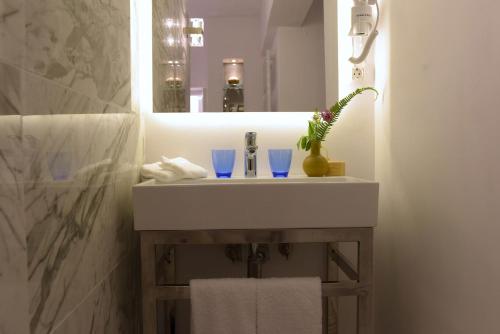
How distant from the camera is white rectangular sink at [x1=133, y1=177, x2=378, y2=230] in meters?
1.19

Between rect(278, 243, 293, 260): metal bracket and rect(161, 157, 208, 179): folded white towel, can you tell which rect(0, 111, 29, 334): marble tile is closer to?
rect(161, 157, 208, 179): folded white towel

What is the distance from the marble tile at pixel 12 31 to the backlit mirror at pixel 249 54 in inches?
42.7

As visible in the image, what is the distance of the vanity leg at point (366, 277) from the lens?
125 centimetres

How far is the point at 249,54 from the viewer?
5.97 ft

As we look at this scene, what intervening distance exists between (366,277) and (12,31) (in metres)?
1.11

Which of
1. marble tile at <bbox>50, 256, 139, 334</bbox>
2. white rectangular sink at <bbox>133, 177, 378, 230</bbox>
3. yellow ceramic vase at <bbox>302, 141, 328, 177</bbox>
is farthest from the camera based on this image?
yellow ceramic vase at <bbox>302, 141, 328, 177</bbox>

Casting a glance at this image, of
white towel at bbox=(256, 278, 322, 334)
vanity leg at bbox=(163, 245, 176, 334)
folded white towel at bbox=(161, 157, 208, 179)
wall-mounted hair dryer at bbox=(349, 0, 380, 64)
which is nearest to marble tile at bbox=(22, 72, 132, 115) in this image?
folded white towel at bbox=(161, 157, 208, 179)

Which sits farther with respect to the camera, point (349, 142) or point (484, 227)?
point (349, 142)

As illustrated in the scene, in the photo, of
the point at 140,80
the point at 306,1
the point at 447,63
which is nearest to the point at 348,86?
the point at 306,1

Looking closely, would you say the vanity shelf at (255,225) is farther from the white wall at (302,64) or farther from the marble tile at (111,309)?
the white wall at (302,64)

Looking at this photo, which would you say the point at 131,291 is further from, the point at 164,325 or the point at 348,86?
the point at 348,86

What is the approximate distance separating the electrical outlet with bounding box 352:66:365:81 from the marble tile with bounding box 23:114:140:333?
100cm

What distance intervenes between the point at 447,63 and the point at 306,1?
0.81m

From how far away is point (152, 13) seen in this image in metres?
1.72
